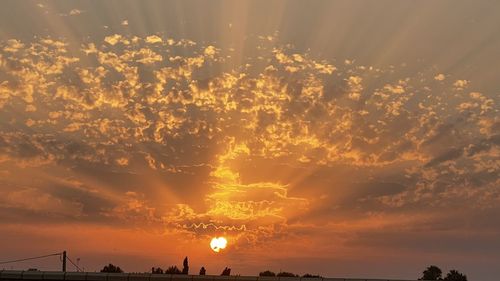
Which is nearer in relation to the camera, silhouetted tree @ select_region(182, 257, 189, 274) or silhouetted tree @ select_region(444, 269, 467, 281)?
silhouetted tree @ select_region(182, 257, 189, 274)

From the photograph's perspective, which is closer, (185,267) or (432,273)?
(185,267)

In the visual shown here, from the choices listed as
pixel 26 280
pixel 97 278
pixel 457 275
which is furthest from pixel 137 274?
pixel 457 275

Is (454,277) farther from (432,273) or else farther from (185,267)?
(185,267)

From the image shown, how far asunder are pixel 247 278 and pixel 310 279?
453cm

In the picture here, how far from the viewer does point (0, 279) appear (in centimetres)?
4741

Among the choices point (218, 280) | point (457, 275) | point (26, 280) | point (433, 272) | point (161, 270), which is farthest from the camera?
point (433, 272)

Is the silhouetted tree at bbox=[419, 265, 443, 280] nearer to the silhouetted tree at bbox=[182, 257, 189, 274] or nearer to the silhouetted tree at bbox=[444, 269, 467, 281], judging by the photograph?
the silhouetted tree at bbox=[444, 269, 467, 281]

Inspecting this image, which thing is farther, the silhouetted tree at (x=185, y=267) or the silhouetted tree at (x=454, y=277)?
the silhouetted tree at (x=454, y=277)

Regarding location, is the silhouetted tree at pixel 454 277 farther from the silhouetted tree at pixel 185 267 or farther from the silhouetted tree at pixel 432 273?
the silhouetted tree at pixel 185 267

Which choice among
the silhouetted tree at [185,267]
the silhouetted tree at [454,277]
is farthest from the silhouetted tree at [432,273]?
the silhouetted tree at [185,267]

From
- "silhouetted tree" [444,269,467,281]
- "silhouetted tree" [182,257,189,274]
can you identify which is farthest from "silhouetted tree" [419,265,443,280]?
"silhouetted tree" [182,257,189,274]

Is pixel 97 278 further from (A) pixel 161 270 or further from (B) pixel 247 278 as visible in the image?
(A) pixel 161 270

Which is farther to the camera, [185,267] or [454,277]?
[454,277]

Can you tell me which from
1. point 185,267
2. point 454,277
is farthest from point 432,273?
point 185,267
